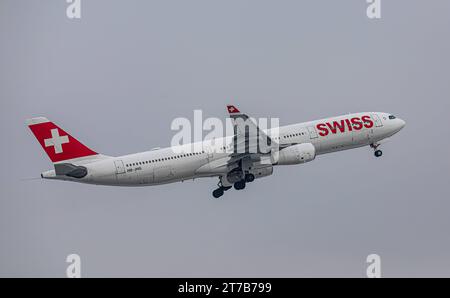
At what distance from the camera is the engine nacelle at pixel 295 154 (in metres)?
106

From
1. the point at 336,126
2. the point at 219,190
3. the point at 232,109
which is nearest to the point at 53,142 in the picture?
the point at 232,109

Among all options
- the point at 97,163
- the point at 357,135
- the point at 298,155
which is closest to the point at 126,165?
the point at 97,163

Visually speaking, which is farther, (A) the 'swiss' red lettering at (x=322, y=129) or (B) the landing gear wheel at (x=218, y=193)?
(B) the landing gear wheel at (x=218, y=193)

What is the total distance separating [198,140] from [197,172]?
11.7ft

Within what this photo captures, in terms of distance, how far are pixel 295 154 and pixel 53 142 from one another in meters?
24.4

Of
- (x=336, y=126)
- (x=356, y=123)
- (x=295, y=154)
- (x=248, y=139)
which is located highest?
(x=356, y=123)

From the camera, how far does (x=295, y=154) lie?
106375mm

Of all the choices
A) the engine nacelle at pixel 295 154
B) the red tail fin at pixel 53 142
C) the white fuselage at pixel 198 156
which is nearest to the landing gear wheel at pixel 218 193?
the white fuselage at pixel 198 156

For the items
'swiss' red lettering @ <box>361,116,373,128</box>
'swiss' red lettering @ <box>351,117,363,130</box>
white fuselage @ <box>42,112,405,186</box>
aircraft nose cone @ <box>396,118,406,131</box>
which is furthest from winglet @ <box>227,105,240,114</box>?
aircraft nose cone @ <box>396,118,406,131</box>

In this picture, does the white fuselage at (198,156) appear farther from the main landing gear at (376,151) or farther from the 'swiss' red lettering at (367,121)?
the main landing gear at (376,151)

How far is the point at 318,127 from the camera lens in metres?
110

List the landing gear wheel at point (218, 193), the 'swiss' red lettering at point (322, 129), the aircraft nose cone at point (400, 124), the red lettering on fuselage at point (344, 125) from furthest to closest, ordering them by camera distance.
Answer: the aircraft nose cone at point (400, 124) → the landing gear wheel at point (218, 193) → the red lettering on fuselage at point (344, 125) → the 'swiss' red lettering at point (322, 129)

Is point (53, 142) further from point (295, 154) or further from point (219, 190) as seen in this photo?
point (295, 154)

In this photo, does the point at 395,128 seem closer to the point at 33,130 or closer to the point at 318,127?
the point at 318,127
